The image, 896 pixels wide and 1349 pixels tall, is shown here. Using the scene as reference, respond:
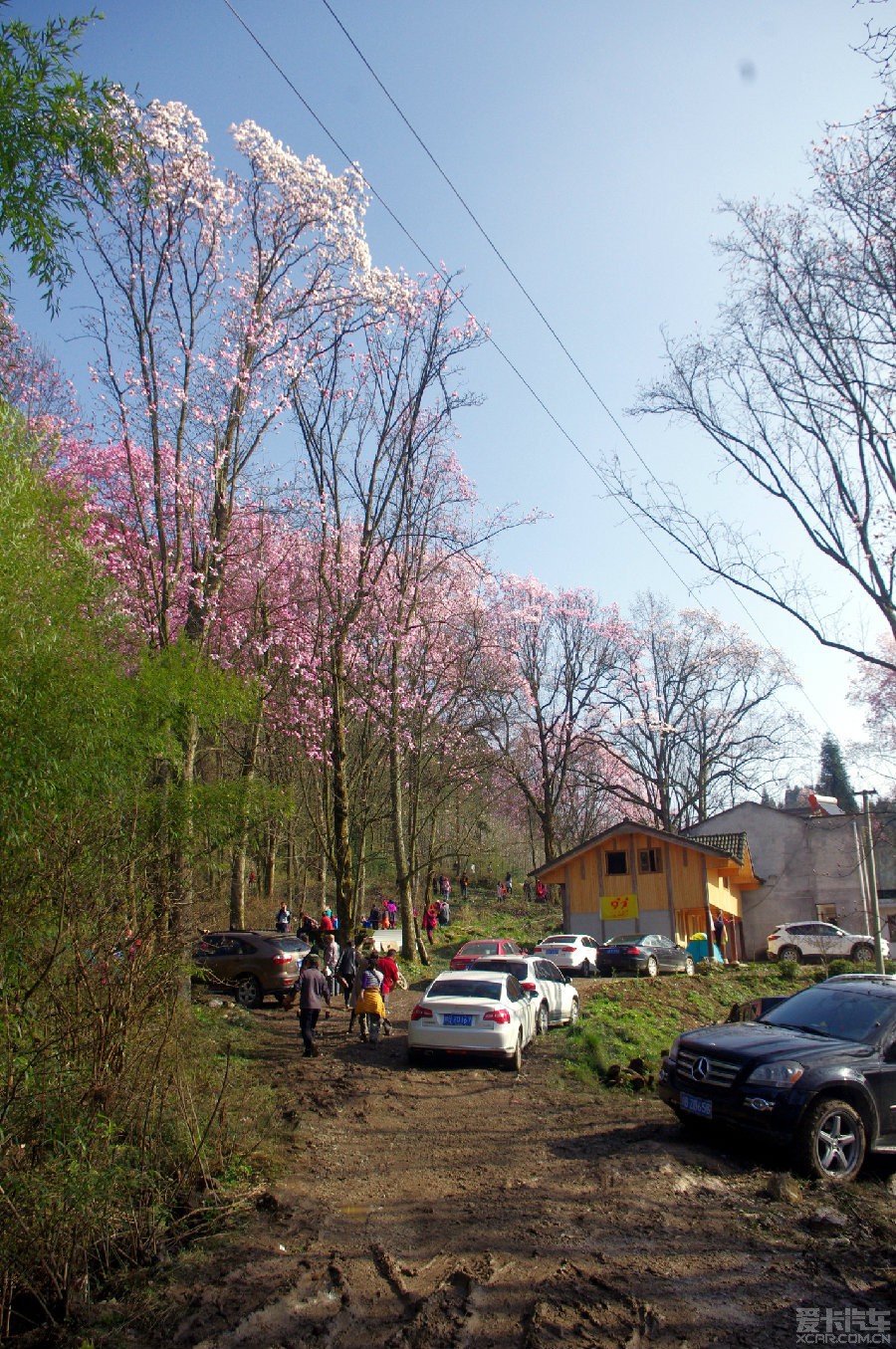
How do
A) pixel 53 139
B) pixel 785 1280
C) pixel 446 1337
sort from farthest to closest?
pixel 53 139 → pixel 785 1280 → pixel 446 1337

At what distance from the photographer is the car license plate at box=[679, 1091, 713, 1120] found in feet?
26.7

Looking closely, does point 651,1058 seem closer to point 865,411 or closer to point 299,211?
point 865,411

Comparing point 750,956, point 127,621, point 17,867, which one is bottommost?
point 750,956

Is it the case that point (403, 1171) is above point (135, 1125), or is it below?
below

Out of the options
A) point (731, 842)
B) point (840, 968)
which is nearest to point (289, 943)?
point (840, 968)

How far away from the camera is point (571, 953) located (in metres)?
27.1

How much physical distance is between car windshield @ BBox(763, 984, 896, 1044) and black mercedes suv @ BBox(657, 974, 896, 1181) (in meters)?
0.01

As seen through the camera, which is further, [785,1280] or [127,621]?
[127,621]

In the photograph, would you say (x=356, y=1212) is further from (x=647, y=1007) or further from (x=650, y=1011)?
(x=647, y=1007)

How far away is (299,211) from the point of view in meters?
15.0

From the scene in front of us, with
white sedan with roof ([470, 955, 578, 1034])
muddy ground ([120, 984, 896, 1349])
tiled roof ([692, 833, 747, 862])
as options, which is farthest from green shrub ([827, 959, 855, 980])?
muddy ground ([120, 984, 896, 1349])

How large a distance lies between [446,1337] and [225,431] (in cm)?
1298

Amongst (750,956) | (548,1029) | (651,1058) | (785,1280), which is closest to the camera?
(785,1280)

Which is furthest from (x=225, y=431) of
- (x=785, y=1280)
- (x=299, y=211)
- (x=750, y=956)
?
(x=750, y=956)
